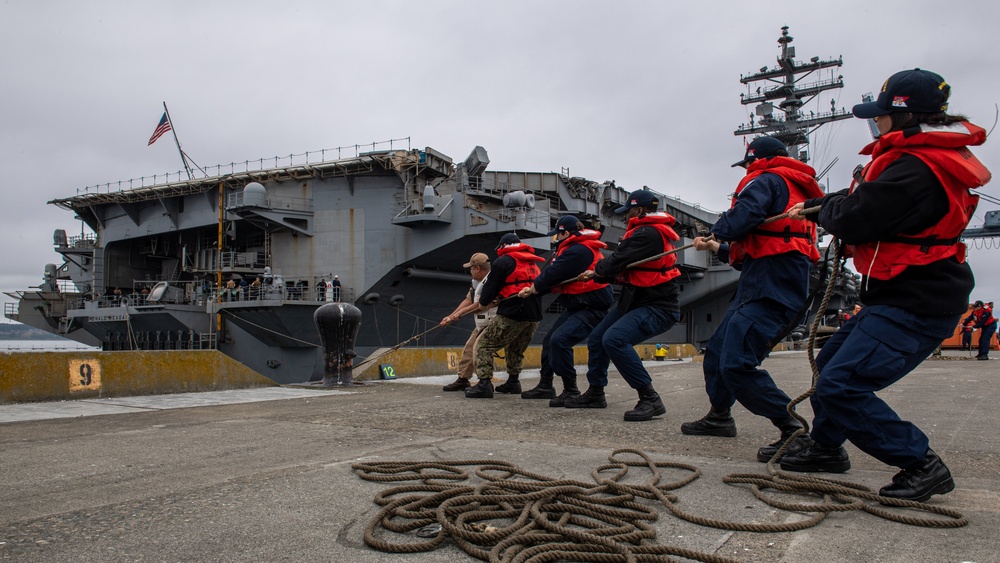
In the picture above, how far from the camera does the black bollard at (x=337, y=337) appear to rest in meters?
7.50

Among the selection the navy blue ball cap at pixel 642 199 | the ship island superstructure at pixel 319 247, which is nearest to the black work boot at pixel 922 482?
the navy blue ball cap at pixel 642 199

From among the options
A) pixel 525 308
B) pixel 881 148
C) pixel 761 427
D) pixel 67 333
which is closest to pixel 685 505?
pixel 881 148

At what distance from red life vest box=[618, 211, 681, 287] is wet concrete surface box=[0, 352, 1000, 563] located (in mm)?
992

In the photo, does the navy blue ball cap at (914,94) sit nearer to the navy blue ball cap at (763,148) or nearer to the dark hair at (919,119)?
the dark hair at (919,119)

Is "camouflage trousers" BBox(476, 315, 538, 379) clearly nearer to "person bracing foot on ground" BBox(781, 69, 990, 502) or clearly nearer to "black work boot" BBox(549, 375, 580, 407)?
"black work boot" BBox(549, 375, 580, 407)

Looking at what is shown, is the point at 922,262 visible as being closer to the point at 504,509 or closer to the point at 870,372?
the point at 870,372

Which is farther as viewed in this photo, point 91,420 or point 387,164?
point 387,164

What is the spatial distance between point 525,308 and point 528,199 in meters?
13.5

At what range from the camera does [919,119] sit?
7.63 feet

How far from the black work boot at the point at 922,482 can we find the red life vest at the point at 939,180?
2.17 feet

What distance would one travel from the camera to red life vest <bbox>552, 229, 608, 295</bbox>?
18.3 ft

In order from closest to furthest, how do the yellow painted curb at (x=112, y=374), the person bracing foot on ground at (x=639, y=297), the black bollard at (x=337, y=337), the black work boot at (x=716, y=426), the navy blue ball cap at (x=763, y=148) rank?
the navy blue ball cap at (x=763, y=148) < the black work boot at (x=716, y=426) < the person bracing foot on ground at (x=639, y=297) < the yellow painted curb at (x=112, y=374) < the black bollard at (x=337, y=337)

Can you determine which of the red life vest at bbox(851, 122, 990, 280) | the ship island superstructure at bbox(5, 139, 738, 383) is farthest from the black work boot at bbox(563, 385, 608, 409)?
the ship island superstructure at bbox(5, 139, 738, 383)

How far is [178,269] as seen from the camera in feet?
84.6
